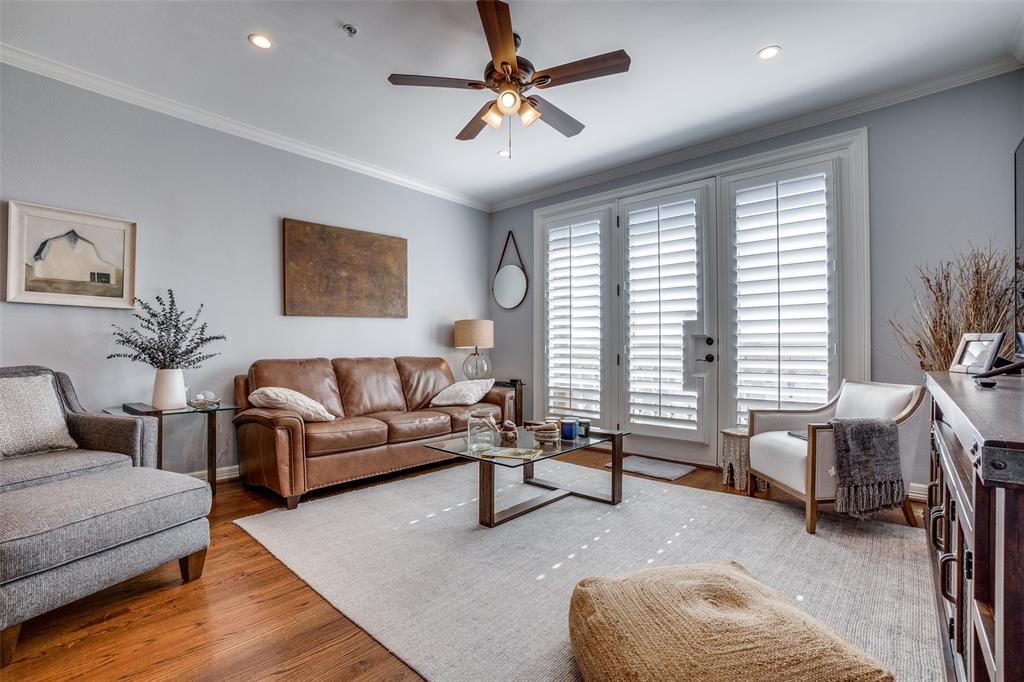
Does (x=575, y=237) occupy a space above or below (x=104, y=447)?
above

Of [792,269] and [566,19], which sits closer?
[566,19]

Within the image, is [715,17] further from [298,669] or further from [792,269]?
[298,669]

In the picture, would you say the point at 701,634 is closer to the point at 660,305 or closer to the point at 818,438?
the point at 818,438

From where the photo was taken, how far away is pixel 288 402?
324 cm

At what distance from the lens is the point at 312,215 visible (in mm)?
4055

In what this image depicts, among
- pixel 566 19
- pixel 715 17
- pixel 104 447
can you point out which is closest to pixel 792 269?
pixel 715 17

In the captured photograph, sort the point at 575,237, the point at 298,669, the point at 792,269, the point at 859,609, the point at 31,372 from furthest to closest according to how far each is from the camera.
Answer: the point at 575,237 → the point at 792,269 → the point at 31,372 → the point at 859,609 → the point at 298,669

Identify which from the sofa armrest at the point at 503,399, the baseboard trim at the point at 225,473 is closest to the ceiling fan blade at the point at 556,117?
the sofa armrest at the point at 503,399

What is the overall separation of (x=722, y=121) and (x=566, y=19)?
1752mm

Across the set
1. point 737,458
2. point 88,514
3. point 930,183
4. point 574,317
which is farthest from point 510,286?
point 88,514

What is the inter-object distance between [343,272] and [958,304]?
450 cm

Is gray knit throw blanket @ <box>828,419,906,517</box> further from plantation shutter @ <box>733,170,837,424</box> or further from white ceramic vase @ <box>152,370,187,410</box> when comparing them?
white ceramic vase @ <box>152,370,187,410</box>

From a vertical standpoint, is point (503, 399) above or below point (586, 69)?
below

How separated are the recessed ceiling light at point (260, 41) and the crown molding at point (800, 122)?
299cm
